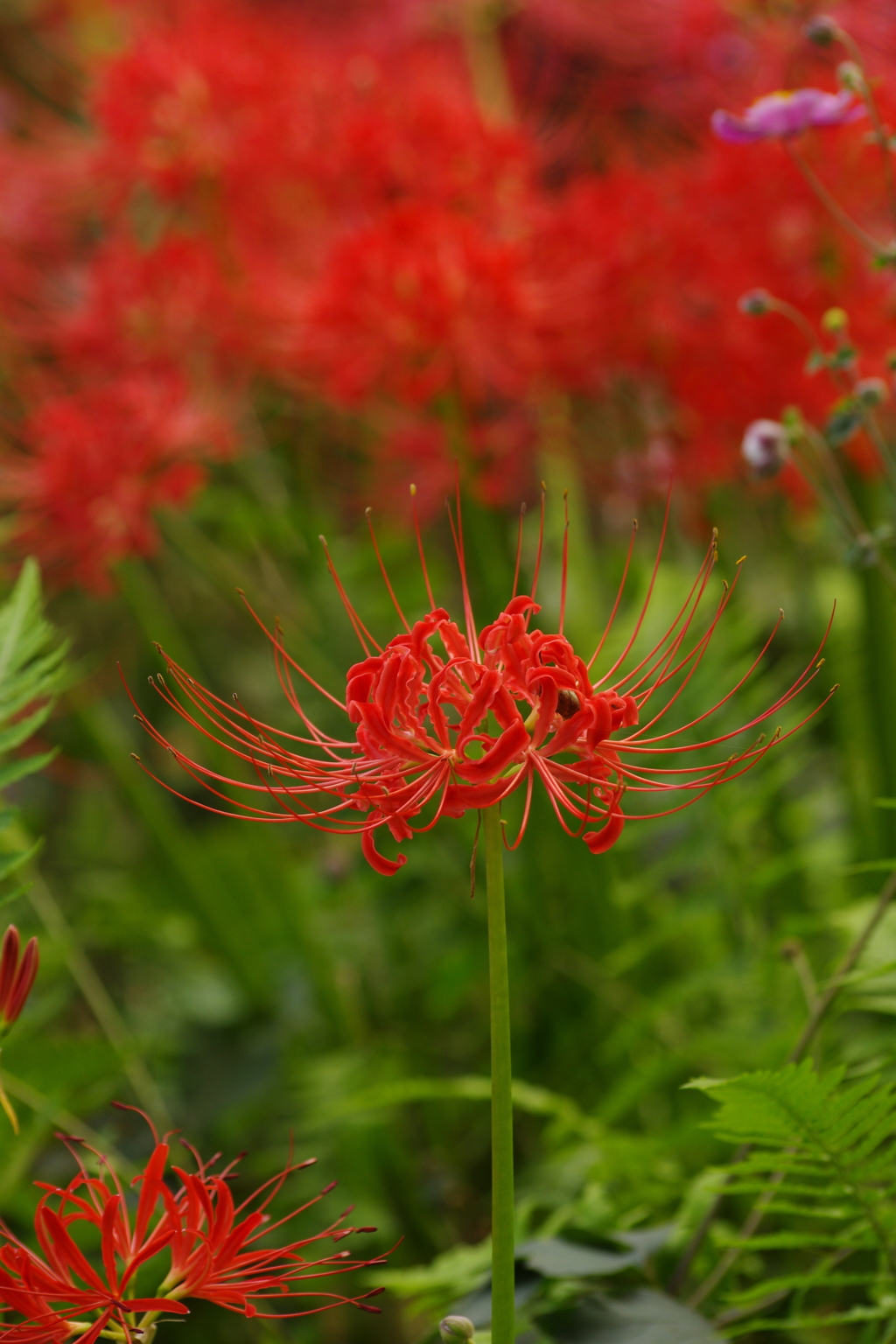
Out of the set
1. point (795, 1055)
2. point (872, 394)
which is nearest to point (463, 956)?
point (795, 1055)

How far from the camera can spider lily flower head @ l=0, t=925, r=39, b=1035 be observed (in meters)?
0.41

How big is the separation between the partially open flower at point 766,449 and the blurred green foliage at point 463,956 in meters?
0.26

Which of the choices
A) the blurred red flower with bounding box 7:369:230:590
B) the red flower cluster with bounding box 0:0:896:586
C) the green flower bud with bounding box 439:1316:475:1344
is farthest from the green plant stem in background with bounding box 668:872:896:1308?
the blurred red flower with bounding box 7:369:230:590

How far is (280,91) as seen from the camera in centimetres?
123

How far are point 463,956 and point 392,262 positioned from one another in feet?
1.96

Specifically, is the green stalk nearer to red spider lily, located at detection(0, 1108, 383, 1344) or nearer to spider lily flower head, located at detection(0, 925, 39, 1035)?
red spider lily, located at detection(0, 1108, 383, 1344)

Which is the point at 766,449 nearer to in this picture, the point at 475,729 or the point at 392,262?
the point at 475,729

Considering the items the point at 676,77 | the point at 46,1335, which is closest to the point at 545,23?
the point at 676,77

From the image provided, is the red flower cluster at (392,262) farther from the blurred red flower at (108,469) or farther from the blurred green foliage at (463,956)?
the blurred green foliage at (463,956)

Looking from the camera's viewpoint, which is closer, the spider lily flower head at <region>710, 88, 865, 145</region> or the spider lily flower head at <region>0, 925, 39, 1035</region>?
the spider lily flower head at <region>0, 925, 39, 1035</region>

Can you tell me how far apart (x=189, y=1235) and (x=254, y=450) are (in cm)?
95

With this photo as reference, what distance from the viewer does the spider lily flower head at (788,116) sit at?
636mm

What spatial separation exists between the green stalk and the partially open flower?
34 cm

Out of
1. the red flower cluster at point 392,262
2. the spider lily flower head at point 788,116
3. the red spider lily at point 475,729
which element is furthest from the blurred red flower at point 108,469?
the red spider lily at point 475,729
